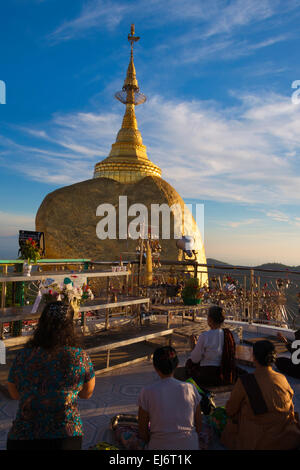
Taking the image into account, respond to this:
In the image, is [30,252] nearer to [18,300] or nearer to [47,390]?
[18,300]

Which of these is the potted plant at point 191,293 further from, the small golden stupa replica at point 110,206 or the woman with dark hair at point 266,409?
the small golden stupa replica at point 110,206

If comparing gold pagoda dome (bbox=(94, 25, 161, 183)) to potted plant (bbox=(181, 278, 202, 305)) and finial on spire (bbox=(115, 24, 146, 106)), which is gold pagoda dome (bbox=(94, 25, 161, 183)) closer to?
finial on spire (bbox=(115, 24, 146, 106))

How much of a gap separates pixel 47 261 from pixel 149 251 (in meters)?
2.37

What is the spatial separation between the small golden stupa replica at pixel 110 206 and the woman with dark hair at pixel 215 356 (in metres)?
16.3

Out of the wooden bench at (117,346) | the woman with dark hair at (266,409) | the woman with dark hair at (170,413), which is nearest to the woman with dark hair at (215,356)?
the woman with dark hair at (266,409)

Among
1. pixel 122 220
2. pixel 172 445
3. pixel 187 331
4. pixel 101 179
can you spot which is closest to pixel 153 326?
pixel 187 331

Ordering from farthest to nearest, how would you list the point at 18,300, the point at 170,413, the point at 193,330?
the point at 193,330, the point at 18,300, the point at 170,413

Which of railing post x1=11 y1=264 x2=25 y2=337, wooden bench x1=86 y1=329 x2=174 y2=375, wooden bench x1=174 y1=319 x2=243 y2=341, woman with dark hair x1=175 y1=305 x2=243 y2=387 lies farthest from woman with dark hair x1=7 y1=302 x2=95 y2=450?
wooden bench x1=174 y1=319 x2=243 y2=341

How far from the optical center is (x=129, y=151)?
24438 millimetres

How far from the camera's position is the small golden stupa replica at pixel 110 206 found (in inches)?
818

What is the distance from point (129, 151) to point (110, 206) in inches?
214

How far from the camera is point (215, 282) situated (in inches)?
363

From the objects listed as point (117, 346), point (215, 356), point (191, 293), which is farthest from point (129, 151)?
point (215, 356)
